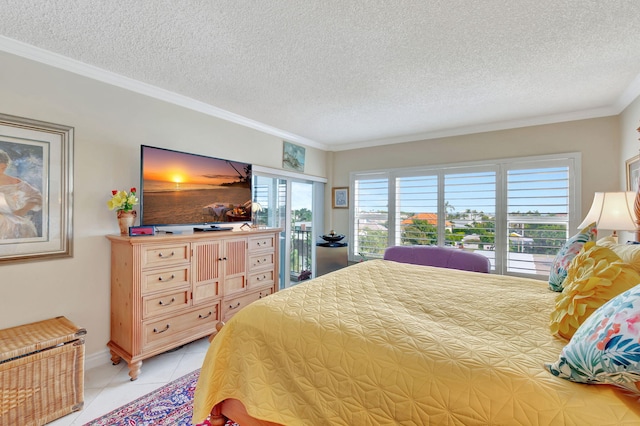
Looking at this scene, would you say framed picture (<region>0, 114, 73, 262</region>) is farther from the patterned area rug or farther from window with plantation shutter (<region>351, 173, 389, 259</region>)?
window with plantation shutter (<region>351, 173, 389, 259</region>)

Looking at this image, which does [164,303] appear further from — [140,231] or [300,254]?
[300,254]

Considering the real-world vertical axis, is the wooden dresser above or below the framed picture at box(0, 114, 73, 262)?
below

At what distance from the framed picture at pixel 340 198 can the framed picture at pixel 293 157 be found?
2.83 feet

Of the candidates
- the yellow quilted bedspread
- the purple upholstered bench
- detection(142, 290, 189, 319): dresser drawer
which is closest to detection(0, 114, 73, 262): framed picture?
detection(142, 290, 189, 319): dresser drawer

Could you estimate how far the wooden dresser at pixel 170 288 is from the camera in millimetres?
2182

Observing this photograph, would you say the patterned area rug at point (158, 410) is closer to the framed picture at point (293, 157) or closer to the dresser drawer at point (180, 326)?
the dresser drawer at point (180, 326)

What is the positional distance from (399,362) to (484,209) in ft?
11.0

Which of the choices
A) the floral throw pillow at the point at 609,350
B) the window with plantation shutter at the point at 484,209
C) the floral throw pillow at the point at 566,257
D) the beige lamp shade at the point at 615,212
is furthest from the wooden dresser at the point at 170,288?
the beige lamp shade at the point at 615,212

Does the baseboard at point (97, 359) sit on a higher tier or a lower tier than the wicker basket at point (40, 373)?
lower

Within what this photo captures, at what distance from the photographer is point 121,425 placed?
1708mm

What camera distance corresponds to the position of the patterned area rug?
1.73m

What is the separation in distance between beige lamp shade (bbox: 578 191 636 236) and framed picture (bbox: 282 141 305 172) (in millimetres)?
3324

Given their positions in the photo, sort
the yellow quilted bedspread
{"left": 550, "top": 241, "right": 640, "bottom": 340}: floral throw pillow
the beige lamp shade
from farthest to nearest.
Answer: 1. the beige lamp shade
2. {"left": 550, "top": 241, "right": 640, "bottom": 340}: floral throw pillow
3. the yellow quilted bedspread

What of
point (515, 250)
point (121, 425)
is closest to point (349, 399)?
point (121, 425)
